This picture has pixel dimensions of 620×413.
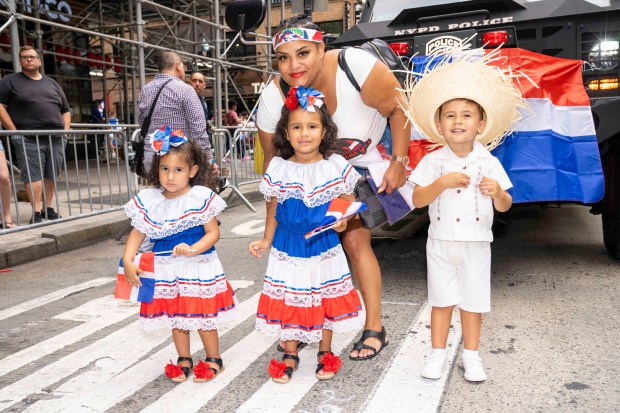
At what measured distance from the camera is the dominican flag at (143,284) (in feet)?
9.23

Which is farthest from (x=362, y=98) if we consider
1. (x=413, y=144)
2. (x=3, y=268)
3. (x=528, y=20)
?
(x=3, y=268)

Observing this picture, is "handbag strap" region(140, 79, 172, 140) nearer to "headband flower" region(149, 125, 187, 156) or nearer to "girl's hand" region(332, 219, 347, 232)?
"headband flower" region(149, 125, 187, 156)

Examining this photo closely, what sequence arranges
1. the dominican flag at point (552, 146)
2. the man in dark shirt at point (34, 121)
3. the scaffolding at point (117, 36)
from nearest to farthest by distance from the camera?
the dominican flag at point (552, 146) → the man in dark shirt at point (34, 121) → the scaffolding at point (117, 36)

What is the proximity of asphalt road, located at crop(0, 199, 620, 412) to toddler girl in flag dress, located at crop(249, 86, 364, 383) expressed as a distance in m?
0.28

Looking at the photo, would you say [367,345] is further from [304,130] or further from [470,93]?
[470,93]

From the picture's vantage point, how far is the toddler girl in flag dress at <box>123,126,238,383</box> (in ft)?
9.42

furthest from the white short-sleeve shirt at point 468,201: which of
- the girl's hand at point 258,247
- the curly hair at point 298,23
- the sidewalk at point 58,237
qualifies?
the sidewalk at point 58,237

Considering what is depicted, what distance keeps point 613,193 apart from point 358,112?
7.78 ft

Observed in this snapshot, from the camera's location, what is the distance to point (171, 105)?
532 cm

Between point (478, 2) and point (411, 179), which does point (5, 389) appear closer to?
point (411, 179)

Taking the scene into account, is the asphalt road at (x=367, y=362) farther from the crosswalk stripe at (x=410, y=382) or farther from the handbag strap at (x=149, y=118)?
the handbag strap at (x=149, y=118)

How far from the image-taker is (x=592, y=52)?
4258 mm

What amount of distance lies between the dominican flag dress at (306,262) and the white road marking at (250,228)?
409 cm

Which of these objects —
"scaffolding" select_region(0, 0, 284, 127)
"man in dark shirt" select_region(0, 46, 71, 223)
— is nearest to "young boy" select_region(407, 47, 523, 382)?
"man in dark shirt" select_region(0, 46, 71, 223)
